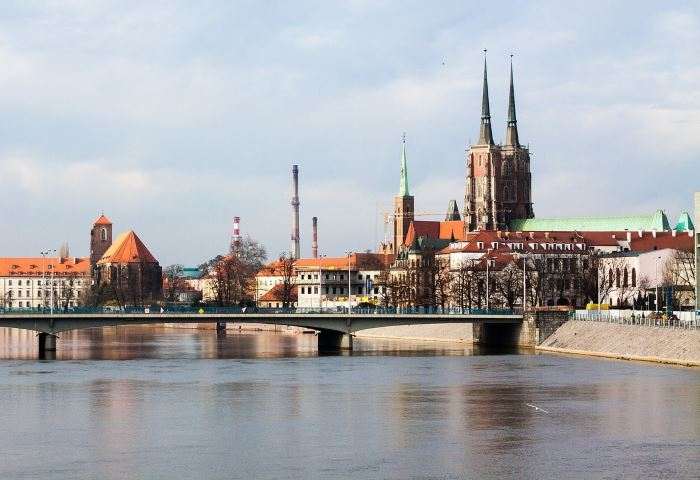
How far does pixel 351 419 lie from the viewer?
209 ft

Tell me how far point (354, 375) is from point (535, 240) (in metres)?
107

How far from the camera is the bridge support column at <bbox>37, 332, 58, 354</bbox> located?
11506 cm

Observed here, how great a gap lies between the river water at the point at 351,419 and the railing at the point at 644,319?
5352mm

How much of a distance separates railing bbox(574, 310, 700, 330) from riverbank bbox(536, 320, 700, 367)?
2.03 feet

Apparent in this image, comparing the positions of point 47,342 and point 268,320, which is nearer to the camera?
point 268,320

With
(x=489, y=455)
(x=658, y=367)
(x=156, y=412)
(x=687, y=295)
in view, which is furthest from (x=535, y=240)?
(x=489, y=455)

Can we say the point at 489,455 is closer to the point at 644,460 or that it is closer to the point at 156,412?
the point at 644,460

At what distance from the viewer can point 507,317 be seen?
118 meters

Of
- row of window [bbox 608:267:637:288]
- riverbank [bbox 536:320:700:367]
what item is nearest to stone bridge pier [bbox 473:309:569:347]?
riverbank [bbox 536:320:700:367]

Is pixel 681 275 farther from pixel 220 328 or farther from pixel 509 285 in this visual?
pixel 220 328

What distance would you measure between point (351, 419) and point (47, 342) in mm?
56709

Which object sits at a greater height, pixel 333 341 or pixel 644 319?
pixel 644 319

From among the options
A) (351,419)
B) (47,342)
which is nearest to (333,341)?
(47,342)

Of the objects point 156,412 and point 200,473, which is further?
point 156,412
